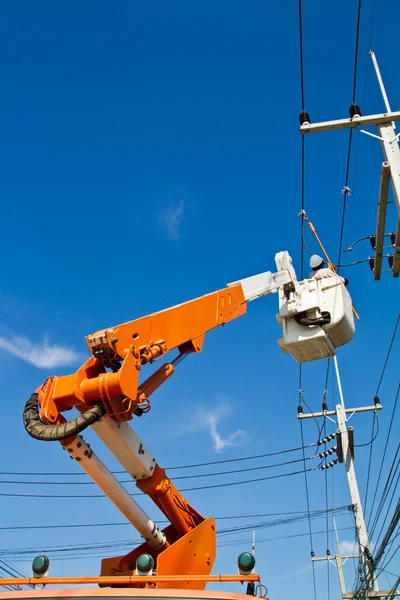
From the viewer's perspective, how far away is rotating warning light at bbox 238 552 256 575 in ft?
16.2

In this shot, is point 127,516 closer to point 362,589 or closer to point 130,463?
point 130,463

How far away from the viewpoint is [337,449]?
18.9 m

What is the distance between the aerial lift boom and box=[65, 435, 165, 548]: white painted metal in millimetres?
12

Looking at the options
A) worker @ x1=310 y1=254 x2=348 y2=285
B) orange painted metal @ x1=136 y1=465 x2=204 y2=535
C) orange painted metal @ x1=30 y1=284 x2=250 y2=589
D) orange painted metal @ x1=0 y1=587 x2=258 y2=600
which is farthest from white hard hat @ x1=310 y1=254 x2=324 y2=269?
orange painted metal @ x1=0 y1=587 x2=258 y2=600

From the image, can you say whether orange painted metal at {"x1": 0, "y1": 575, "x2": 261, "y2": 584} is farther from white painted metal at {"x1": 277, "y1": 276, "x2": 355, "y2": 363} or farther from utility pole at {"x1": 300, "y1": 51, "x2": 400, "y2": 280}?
utility pole at {"x1": 300, "y1": 51, "x2": 400, "y2": 280}

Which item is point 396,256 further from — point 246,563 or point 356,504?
point 356,504

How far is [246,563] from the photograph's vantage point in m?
4.95

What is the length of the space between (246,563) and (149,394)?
8.33 feet

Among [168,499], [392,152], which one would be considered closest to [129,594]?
[168,499]

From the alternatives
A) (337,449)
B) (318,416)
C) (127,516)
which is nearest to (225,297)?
(127,516)

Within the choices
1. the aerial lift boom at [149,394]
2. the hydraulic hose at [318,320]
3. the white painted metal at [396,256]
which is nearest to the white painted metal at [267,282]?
the aerial lift boom at [149,394]

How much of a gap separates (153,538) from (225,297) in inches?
149

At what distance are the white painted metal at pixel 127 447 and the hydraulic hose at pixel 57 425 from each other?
522 millimetres

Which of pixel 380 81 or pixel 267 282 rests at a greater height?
pixel 380 81
